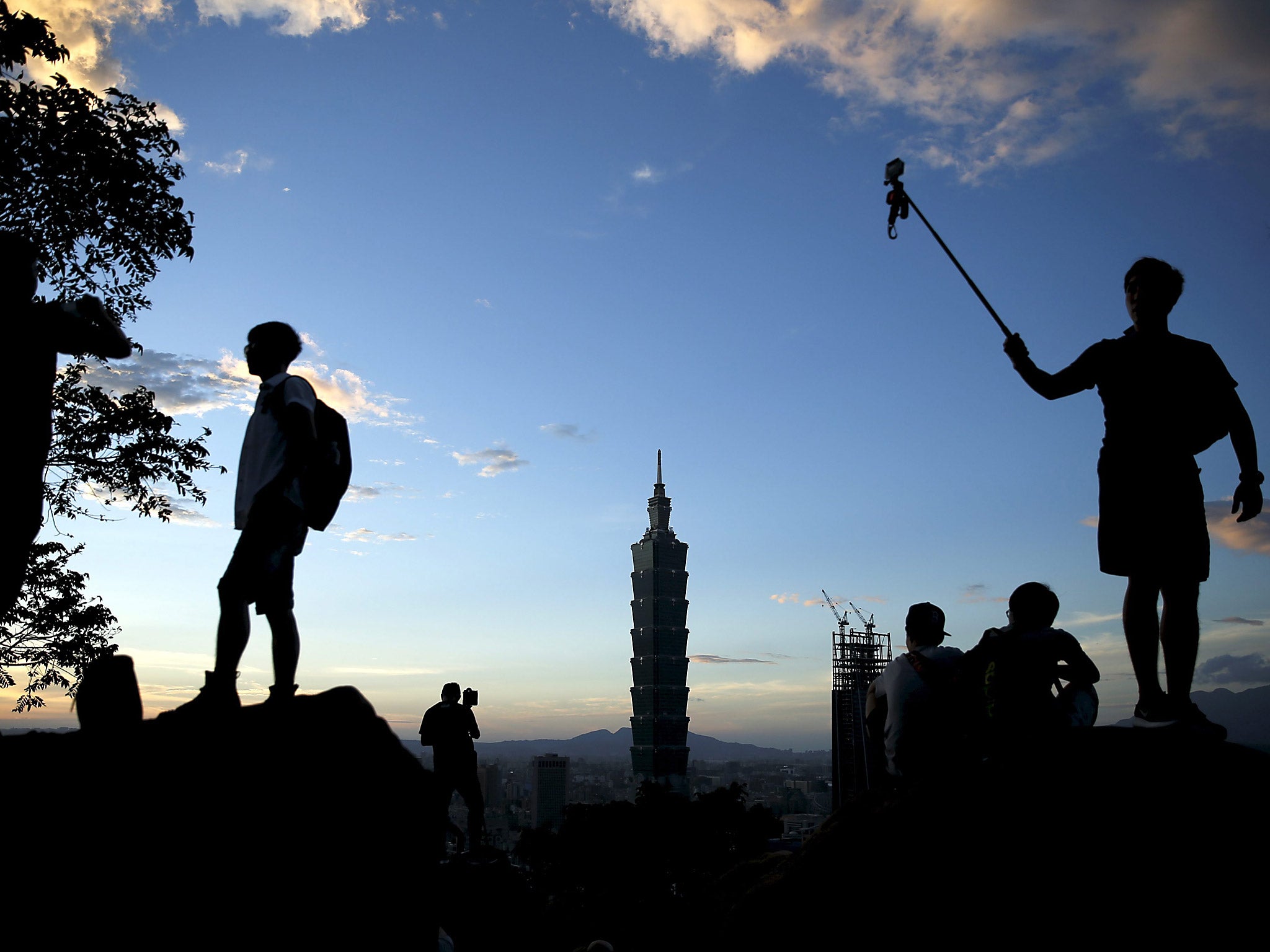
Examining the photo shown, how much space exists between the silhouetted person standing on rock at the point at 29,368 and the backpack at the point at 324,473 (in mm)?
1073

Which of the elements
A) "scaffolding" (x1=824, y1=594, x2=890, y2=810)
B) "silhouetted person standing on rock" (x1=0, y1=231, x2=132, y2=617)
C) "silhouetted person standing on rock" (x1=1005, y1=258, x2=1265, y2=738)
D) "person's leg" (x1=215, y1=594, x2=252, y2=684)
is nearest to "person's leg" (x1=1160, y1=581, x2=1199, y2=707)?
"silhouetted person standing on rock" (x1=1005, y1=258, x2=1265, y2=738)

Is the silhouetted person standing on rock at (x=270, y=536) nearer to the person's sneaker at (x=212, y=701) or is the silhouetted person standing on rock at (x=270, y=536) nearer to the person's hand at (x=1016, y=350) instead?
the person's sneaker at (x=212, y=701)

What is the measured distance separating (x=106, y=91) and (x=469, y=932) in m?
11.5

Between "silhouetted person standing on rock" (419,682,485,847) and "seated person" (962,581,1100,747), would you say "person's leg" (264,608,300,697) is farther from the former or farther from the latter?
"silhouetted person standing on rock" (419,682,485,847)

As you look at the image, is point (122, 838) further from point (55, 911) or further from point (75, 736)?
point (75, 736)

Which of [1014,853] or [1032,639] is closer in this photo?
[1014,853]

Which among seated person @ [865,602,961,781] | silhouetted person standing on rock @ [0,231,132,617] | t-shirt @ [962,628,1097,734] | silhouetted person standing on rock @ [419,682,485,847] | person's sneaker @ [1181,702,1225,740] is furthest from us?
silhouetted person standing on rock @ [419,682,485,847]

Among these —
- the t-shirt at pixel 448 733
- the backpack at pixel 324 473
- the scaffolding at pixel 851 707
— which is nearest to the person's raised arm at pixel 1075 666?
the backpack at pixel 324 473

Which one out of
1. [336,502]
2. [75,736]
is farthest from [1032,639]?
[75,736]

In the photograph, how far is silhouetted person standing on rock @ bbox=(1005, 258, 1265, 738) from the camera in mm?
4359

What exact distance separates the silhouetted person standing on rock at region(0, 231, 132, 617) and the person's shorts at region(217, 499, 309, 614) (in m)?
0.98

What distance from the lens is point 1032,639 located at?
4.55 metres

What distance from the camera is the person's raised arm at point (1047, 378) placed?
4836mm

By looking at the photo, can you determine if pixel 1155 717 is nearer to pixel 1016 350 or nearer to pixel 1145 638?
pixel 1145 638
